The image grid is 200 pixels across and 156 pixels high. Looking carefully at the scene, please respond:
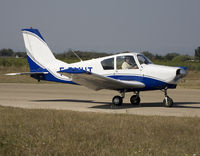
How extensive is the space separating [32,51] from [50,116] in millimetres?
6456

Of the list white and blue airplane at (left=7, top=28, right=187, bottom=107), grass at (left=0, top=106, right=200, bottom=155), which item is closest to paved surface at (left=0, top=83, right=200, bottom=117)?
white and blue airplane at (left=7, top=28, right=187, bottom=107)

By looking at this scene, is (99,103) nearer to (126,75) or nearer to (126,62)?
(126,75)

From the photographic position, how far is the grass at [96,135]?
6352mm

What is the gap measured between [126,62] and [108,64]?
0.78 meters

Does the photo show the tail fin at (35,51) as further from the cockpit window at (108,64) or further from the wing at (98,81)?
the wing at (98,81)

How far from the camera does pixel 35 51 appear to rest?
16031 millimetres

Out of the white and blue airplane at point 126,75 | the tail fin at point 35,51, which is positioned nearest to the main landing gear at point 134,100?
the white and blue airplane at point 126,75

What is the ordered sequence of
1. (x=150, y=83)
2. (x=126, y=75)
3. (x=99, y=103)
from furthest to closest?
1. (x=99, y=103)
2. (x=126, y=75)
3. (x=150, y=83)

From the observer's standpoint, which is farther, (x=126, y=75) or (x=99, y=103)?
(x=99, y=103)

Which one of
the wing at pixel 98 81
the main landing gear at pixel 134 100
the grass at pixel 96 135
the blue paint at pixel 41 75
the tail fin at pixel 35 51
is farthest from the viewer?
the tail fin at pixel 35 51

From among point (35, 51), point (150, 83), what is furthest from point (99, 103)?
point (35, 51)

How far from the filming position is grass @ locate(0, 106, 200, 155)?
6352mm

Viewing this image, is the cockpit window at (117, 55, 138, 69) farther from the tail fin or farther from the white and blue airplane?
the tail fin

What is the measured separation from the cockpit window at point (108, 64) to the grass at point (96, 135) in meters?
3.98
